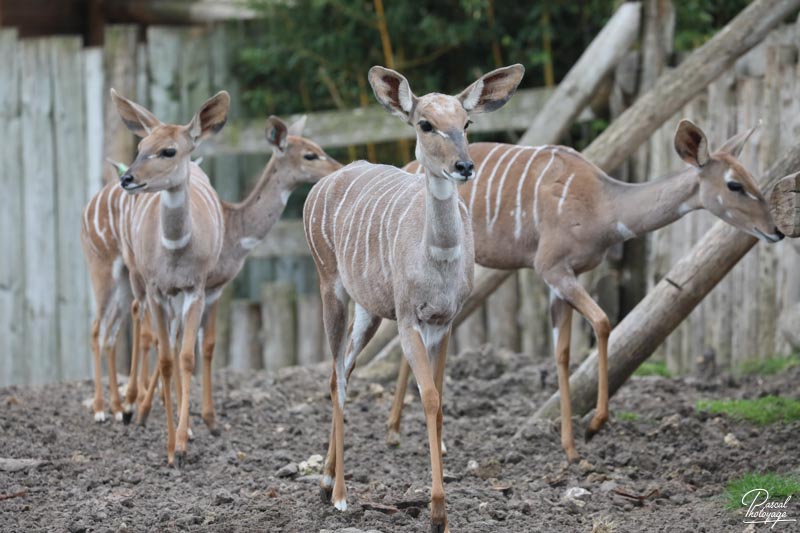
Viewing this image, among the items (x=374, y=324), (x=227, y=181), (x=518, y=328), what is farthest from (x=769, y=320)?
(x=227, y=181)

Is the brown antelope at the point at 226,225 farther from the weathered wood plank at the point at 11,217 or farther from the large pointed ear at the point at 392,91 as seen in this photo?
the weathered wood plank at the point at 11,217

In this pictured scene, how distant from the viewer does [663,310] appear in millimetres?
6117

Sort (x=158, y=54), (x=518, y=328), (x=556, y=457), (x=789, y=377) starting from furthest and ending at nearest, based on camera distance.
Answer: (x=158, y=54), (x=518, y=328), (x=789, y=377), (x=556, y=457)

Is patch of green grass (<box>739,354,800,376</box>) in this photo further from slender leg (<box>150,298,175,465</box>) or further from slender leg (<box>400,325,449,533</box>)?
slender leg (<box>150,298,175,465</box>)

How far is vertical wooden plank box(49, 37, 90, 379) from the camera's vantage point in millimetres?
9469

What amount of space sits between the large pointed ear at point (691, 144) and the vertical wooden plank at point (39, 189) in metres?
5.36

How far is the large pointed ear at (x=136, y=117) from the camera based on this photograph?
6.29m

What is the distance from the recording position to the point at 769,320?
24.5 ft

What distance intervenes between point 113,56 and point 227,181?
1.27 m

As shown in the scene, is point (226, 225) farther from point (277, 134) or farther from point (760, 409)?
point (760, 409)

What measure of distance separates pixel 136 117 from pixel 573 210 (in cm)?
222

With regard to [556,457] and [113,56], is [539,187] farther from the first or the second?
[113,56]

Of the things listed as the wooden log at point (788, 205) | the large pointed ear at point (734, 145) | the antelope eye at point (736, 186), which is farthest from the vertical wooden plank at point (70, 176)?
the wooden log at point (788, 205)

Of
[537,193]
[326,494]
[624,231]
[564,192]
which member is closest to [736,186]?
[624,231]
